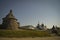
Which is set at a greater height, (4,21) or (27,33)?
(4,21)

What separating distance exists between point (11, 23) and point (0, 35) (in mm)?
4348

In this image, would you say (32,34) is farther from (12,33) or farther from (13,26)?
(13,26)

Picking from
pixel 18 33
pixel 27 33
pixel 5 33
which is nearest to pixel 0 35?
pixel 5 33

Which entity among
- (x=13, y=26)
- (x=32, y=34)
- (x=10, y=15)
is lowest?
(x=32, y=34)

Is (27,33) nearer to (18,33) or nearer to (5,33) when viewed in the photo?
(18,33)

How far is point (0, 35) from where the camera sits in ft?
40.5

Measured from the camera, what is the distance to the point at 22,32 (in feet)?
45.2

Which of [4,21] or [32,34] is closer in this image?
[32,34]

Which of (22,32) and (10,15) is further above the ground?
(10,15)

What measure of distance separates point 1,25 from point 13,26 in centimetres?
216

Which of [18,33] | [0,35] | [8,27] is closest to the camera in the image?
[0,35]

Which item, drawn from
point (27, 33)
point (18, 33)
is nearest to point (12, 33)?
point (18, 33)

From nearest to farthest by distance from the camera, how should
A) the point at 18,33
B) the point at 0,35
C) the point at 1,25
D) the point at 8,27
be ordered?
1. the point at 0,35
2. the point at 18,33
3. the point at 8,27
4. the point at 1,25

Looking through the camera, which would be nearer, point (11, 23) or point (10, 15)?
point (11, 23)
